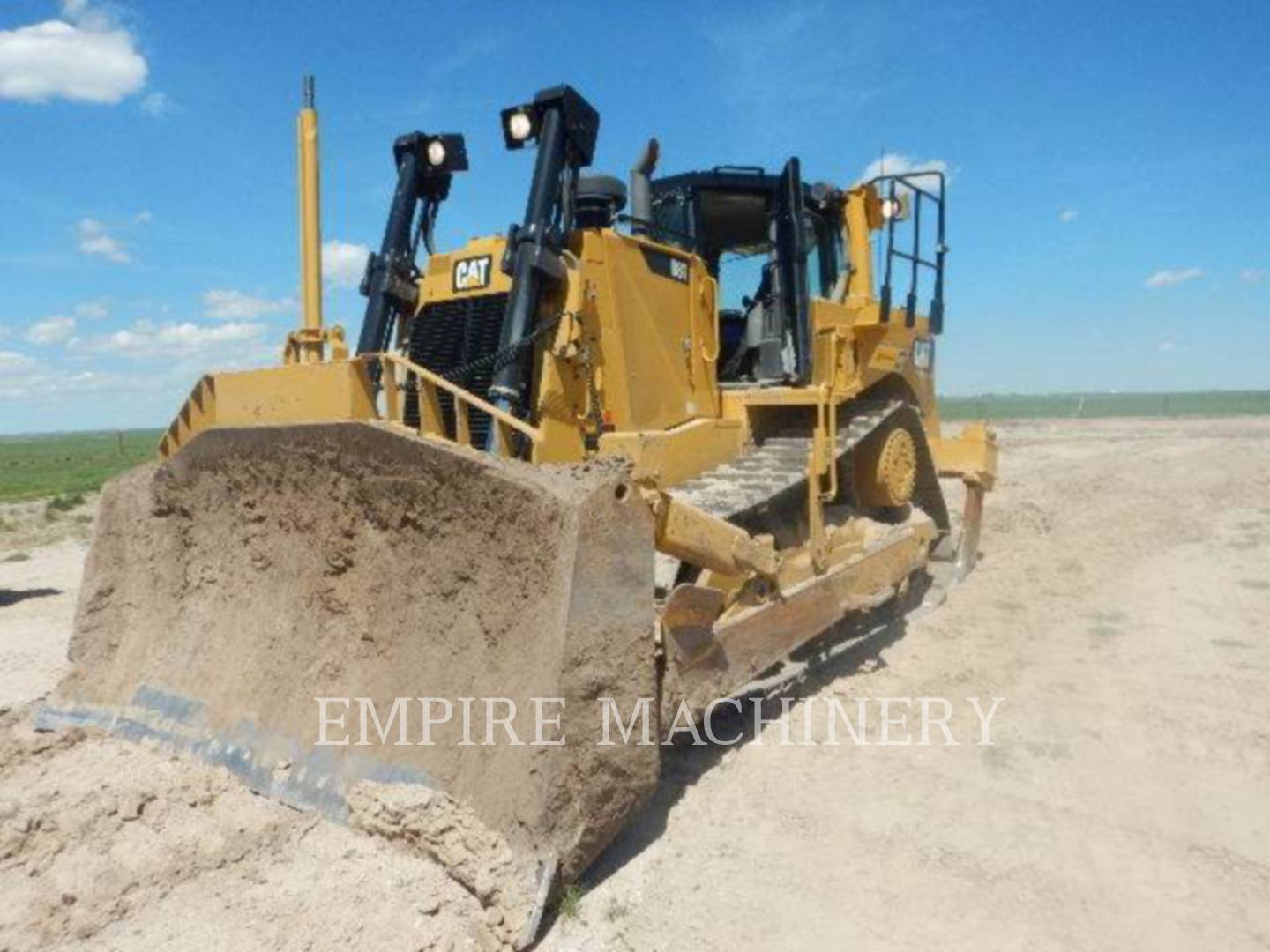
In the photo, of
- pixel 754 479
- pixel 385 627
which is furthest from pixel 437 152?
pixel 385 627

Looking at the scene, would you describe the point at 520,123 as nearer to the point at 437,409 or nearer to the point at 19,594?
the point at 437,409

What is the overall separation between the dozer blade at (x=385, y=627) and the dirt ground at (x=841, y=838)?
0.28 metres

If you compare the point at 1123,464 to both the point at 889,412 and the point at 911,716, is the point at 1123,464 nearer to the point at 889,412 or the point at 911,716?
the point at 889,412

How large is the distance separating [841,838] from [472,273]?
354 cm

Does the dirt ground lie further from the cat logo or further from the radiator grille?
the cat logo

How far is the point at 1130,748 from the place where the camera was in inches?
186

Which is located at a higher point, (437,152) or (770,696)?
(437,152)

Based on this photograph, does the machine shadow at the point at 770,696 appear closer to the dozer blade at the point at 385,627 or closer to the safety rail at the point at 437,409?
the dozer blade at the point at 385,627

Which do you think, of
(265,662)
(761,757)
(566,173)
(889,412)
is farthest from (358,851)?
(889,412)

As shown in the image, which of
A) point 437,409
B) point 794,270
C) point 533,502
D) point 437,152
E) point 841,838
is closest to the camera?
point 533,502

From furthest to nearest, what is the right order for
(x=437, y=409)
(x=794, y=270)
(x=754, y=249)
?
(x=754, y=249) < (x=794, y=270) < (x=437, y=409)

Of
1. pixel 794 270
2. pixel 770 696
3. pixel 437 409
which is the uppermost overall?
pixel 794 270

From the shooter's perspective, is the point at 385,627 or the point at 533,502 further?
the point at 385,627

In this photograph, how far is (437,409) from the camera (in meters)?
4.42
